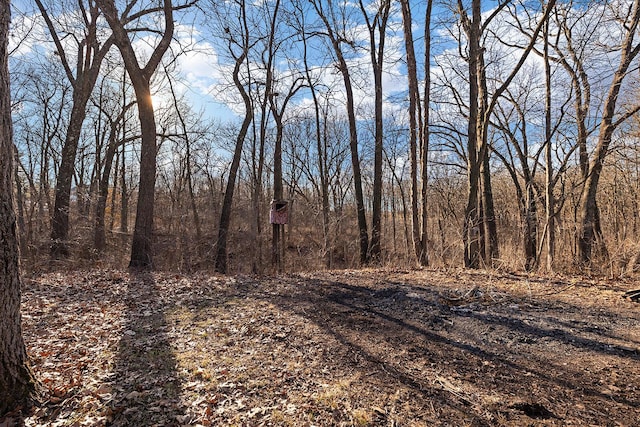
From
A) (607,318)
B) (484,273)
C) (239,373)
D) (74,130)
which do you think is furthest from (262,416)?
(74,130)

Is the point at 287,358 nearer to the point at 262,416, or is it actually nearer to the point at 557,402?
the point at 262,416

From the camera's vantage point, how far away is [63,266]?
31.2 feet

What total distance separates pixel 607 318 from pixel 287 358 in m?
3.88

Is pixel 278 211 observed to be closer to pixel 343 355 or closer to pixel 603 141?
pixel 343 355

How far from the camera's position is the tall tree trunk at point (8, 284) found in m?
2.53

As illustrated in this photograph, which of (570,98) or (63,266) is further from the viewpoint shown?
(570,98)

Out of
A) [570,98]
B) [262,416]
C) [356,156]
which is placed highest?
[570,98]

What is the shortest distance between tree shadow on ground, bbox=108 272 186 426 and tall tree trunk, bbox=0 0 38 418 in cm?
66

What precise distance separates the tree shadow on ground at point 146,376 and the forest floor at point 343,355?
0.02m

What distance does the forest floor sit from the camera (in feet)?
8.65

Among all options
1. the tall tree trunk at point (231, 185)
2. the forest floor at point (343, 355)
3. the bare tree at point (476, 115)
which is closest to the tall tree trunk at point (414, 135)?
the bare tree at point (476, 115)

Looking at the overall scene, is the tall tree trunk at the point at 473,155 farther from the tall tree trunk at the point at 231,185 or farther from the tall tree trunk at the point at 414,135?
the tall tree trunk at the point at 231,185

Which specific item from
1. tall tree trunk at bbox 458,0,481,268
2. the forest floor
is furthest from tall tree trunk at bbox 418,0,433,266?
the forest floor

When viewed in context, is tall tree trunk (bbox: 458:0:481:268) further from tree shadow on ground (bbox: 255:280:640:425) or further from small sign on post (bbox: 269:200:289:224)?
small sign on post (bbox: 269:200:289:224)
